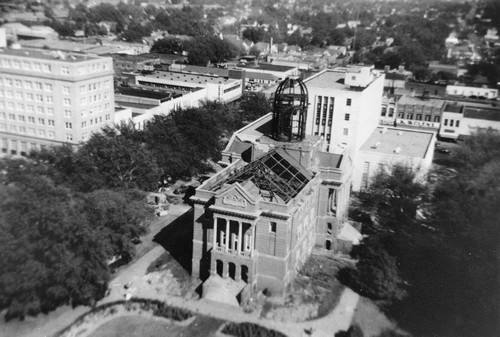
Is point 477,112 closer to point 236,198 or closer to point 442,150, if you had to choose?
point 442,150

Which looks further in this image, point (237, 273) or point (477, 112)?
point (477, 112)

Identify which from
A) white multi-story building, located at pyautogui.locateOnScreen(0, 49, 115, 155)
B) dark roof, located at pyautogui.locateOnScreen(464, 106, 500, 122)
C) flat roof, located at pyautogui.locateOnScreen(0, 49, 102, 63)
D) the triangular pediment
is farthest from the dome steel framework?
dark roof, located at pyautogui.locateOnScreen(464, 106, 500, 122)

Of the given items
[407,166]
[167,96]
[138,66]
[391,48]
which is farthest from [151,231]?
[391,48]

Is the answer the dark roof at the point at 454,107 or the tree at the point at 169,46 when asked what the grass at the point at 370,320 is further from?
the tree at the point at 169,46

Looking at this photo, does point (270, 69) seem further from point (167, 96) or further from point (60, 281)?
point (60, 281)

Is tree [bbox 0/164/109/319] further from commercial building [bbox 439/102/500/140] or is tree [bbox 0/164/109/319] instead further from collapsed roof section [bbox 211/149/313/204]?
commercial building [bbox 439/102/500/140]

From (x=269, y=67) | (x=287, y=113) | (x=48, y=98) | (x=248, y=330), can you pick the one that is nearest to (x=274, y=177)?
(x=287, y=113)

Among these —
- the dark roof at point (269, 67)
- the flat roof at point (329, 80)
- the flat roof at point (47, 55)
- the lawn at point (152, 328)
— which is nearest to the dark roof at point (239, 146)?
the flat roof at point (329, 80)
